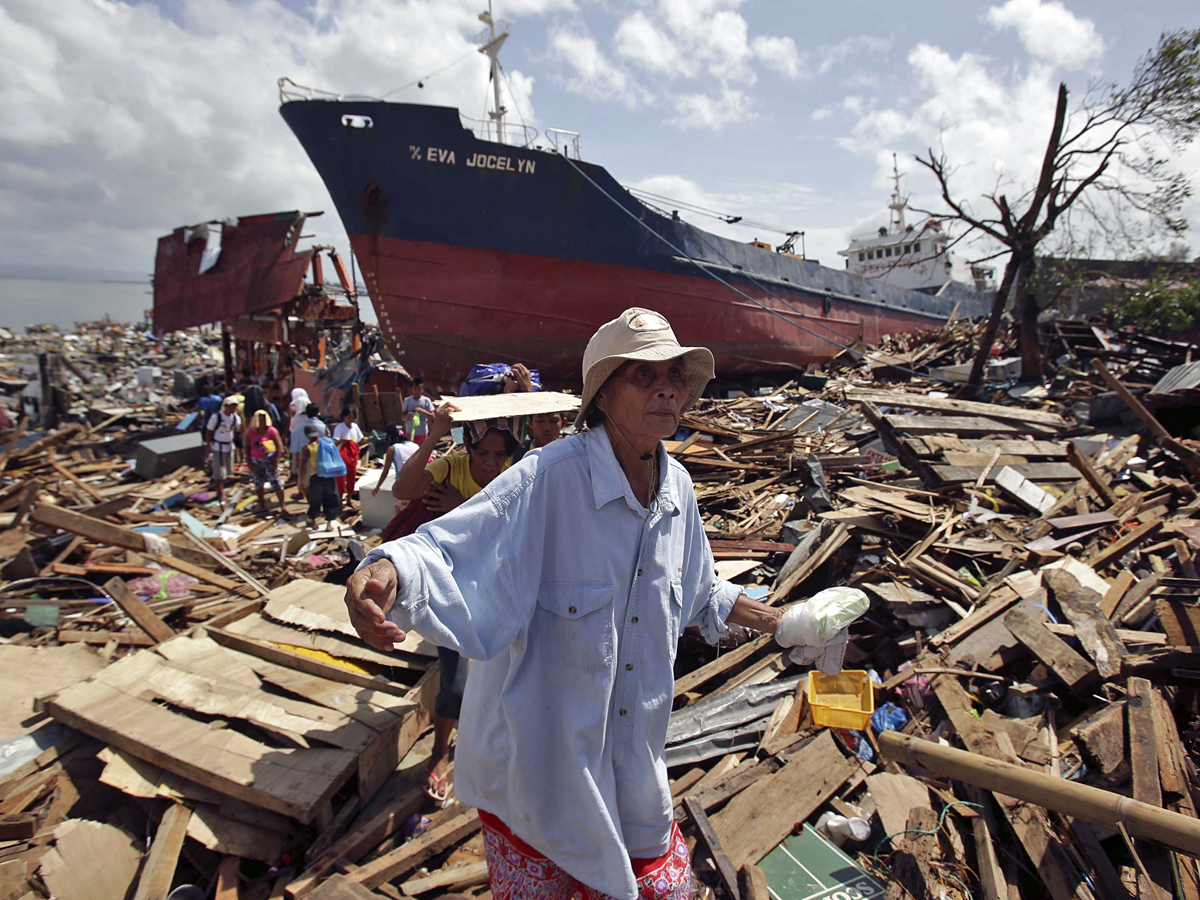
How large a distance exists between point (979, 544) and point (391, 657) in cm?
465

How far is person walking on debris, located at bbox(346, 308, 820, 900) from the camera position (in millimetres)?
1440

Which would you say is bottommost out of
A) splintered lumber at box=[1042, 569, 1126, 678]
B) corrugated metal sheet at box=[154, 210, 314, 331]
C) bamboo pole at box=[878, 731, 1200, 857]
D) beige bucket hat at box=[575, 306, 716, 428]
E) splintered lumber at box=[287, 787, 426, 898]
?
splintered lumber at box=[287, 787, 426, 898]

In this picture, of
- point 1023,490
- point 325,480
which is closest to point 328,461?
point 325,480

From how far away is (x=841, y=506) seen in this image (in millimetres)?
5824

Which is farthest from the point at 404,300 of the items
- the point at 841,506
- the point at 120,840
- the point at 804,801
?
the point at 804,801

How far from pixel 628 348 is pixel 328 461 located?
6948 mm

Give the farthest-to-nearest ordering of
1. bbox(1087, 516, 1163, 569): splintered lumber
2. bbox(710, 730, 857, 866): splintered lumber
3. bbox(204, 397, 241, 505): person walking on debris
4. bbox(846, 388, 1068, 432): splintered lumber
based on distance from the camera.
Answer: bbox(846, 388, 1068, 432): splintered lumber → bbox(204, 397, 241, 505): person walking on debris → bbox(1087, 516, 1163, 569): splintered lumber → bbox(710, 730, 857, 866): splintered lumber

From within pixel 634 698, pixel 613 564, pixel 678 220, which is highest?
pixel 678 220

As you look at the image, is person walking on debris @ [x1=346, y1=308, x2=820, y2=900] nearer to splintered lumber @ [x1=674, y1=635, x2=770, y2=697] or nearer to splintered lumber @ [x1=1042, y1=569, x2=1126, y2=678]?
splintered lumber @ [x1=674, y1=635, x2=770, y2=697]

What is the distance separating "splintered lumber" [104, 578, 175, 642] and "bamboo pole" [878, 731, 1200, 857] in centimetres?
445

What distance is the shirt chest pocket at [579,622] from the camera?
1.49 metres

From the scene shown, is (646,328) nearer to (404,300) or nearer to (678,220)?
(404,300)

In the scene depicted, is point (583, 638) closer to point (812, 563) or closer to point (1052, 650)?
point (1052, 650)

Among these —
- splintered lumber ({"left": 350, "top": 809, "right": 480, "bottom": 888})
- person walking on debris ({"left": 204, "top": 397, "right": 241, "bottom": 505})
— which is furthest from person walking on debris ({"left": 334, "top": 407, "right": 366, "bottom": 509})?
splintered lumber ({"left": 350, "top": 809, "right": 480, "bottom": 888})
